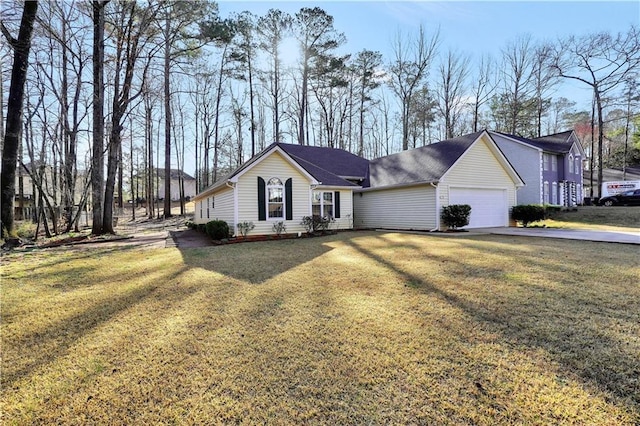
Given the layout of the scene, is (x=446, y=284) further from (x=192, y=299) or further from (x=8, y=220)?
(x=8, y=220)

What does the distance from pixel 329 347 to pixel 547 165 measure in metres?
28.7

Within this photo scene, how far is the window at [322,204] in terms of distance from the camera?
14.4 m

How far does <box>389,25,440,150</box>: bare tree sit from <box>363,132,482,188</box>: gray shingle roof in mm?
12053

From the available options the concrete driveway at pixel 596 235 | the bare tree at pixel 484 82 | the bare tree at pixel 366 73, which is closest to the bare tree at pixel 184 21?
the bare tree at pixel 366 73

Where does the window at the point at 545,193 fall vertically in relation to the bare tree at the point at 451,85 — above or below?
below

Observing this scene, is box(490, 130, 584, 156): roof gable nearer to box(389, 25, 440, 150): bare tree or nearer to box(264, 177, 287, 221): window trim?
box(389, 25, 440, 150): bare tree

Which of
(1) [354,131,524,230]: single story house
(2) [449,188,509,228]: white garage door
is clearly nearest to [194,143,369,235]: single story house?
(1) [354,131,524,230]: single story house

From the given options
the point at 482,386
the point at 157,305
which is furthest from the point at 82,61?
the point at 482,386

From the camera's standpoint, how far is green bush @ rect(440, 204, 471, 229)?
1332cm

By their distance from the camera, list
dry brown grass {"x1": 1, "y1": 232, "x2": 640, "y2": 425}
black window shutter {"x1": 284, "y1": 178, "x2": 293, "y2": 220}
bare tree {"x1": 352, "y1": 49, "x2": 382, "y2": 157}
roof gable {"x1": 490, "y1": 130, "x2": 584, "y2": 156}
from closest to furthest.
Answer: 1. dry brown grass {"x1": 1, "y1": 232, "x2": 640, "y2": 425}
2. black window shutter {"x1": 284, "y1": 178, "x2": 293, "y2": 220}
3. roof gable {"x1": 490, "y1": 130, "x2": 584, "y2": 156}
4. bare tree {"x1": 352, "y1": 49, "x2": 382, "y2": 157}

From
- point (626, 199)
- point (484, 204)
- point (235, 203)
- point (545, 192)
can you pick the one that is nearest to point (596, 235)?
point (484, 204)

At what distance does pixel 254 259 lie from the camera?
7.68m

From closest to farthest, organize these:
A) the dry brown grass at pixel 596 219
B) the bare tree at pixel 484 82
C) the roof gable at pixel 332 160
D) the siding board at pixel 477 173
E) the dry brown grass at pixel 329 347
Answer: the dry brown grass at pixel 329 347, the siding board at pixel 477 173, the dry brown grass at pixel 596 219, the roof gable at pixel 332 160, the bare tree at pixel 484 82

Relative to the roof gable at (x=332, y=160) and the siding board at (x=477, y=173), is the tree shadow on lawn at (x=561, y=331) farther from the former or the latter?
the roof gable at (x=332, y=160)
